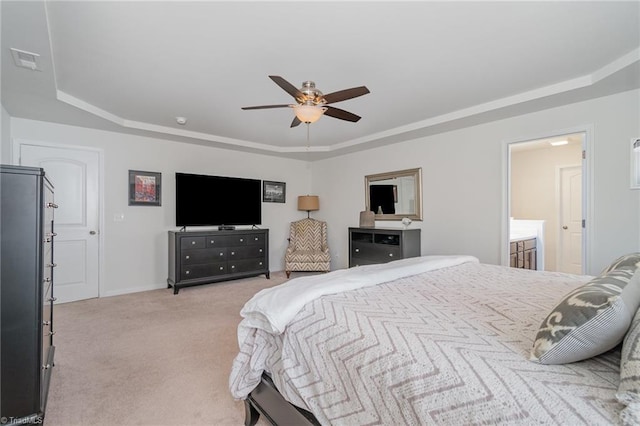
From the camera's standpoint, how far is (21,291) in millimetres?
1434

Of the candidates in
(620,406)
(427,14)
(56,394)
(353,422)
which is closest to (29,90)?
(56,394)

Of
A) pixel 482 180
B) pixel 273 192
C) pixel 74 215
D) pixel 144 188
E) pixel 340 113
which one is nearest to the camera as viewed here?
pixel 340 113

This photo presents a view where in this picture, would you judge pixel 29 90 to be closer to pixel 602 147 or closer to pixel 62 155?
pixel 62 155

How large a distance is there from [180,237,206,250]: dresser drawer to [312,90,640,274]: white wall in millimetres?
2505

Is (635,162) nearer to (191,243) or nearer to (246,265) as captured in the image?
(246,265)

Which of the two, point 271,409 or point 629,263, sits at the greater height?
point 629,263

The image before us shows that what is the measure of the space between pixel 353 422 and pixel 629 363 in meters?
0.77

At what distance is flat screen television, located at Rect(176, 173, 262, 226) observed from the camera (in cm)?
458

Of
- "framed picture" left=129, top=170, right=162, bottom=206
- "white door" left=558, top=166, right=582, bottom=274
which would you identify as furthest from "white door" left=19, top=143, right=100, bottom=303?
"white door" left=558, top=166, right=582, bottom=274

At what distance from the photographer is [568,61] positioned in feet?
7.91

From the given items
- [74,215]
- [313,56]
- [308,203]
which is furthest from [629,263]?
[74,215]

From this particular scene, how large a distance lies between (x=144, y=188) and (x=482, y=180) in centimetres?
470

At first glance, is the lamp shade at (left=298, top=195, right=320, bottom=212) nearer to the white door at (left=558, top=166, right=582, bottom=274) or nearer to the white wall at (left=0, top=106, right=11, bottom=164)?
the white wall at (left=0, top=106, right=11, bottom=164)

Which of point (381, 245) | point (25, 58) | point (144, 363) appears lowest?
point (144, 363)
